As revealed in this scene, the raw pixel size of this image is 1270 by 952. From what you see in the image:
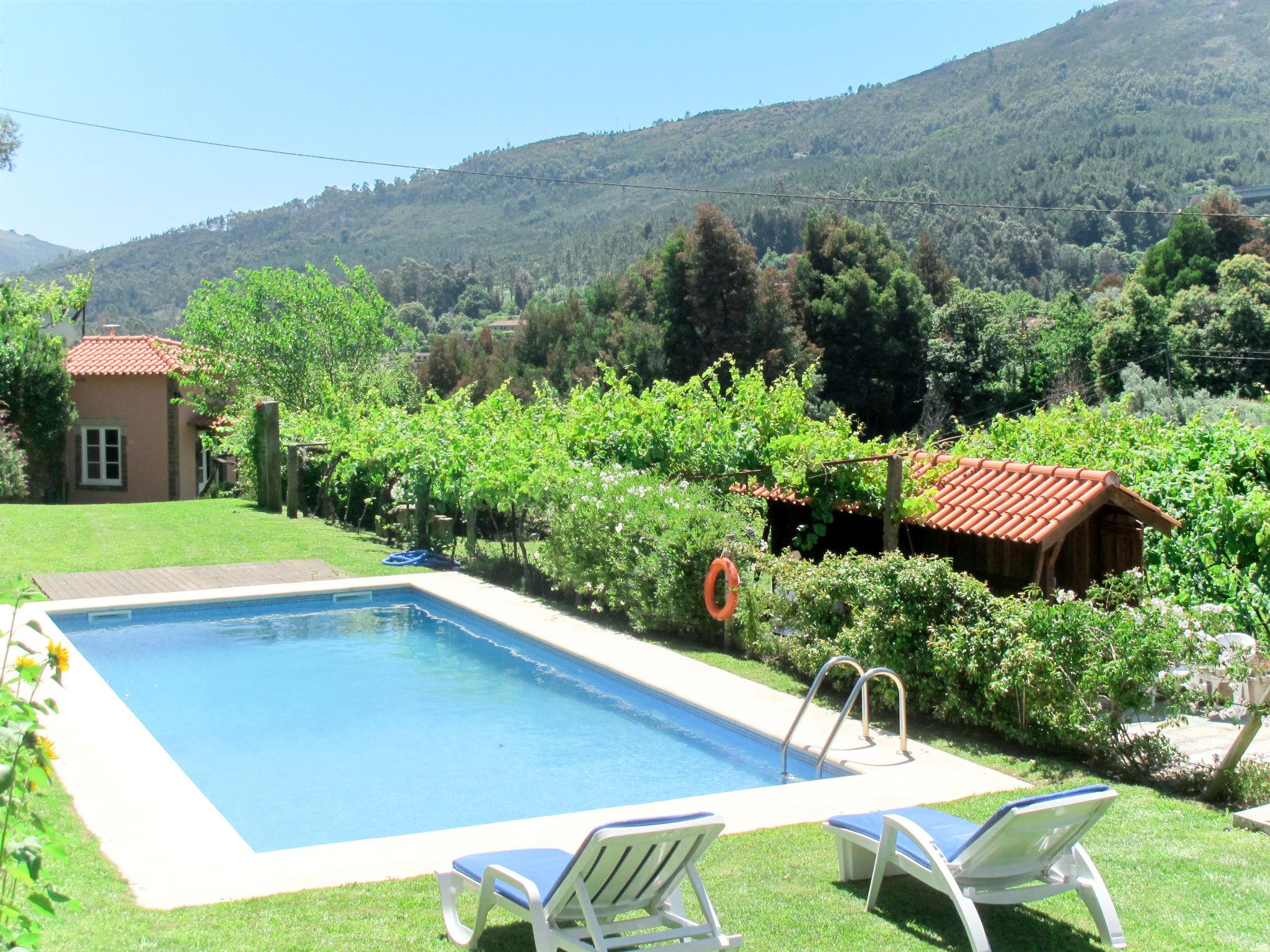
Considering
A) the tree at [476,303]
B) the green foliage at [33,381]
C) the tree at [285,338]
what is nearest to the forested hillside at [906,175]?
the tree at [476,303]

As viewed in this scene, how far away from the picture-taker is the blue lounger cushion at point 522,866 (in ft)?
14.9

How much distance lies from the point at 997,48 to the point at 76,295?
6668 inches

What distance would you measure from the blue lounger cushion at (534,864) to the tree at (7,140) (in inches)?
1076

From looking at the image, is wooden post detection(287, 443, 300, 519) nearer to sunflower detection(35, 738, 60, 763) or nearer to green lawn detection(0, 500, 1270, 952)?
green lawn detection(0, 500, 1270, 952)

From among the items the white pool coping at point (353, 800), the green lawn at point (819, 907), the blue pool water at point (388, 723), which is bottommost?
the blue pool water at point (388, 723)

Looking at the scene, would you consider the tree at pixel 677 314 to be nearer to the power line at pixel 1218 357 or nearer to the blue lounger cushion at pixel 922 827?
the power line at pixel 1218 357

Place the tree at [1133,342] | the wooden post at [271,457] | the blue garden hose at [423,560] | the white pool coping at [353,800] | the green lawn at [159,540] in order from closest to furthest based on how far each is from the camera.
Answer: the white pool coping at [353,800]
the green lawn at [159,540]
the blue garden hose at [423,560]
the wooden post at [271,457]
the tree at [1133,342]

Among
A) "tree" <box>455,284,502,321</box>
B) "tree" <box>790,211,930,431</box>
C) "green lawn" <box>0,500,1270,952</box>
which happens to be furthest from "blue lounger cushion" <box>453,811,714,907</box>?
"tree" <box>455,284,502,321</box>

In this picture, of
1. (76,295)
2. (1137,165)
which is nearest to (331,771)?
(76,295)

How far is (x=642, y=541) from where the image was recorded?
12500mm

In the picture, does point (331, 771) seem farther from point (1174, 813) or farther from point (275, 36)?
point (275, 36)

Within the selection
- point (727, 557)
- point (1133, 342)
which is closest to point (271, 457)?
point (727, 557)

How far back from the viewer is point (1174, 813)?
21.6 ft

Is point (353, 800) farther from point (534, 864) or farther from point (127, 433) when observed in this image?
point (127, 433)
